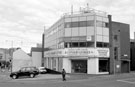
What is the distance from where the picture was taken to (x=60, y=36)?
4147 centimetres

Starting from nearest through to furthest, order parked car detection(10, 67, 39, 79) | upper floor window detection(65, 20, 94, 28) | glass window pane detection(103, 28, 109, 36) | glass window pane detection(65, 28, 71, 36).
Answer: parked car detection(10, 67, 39, 79) < upper floor window detection(65, 20, 94, 28) < glass window pane detection(103, 28, 109, 36) < glass window pane detection(65, 28, 71, 36)

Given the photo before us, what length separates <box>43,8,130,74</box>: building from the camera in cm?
3638

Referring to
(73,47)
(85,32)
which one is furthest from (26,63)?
(85,32)

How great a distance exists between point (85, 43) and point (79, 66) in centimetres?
Answer: 459

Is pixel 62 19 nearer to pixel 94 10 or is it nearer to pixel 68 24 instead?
pixel 68 24

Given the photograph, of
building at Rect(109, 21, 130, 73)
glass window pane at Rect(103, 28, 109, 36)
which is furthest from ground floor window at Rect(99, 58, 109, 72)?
glass window pane at Rect(103, 28, 109, 36)

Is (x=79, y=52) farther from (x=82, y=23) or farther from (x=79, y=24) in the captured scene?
(x=82, y=23)

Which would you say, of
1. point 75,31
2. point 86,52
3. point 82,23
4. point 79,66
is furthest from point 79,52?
point 82,23

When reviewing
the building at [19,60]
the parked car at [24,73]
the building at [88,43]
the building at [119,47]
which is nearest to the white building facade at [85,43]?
the building at [88,43]

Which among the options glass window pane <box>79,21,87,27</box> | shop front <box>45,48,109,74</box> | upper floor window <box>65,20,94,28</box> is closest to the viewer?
shop front <box>45,48,109,74</box>

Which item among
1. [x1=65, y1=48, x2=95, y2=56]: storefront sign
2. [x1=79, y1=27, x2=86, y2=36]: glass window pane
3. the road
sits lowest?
the road

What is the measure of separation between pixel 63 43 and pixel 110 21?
10085mm

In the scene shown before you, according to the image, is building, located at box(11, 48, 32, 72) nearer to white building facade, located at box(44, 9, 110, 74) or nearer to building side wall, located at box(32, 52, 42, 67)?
white building facade, located at box(44, 9, 110, 74)

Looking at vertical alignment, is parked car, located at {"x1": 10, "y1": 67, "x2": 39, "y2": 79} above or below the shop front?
below
